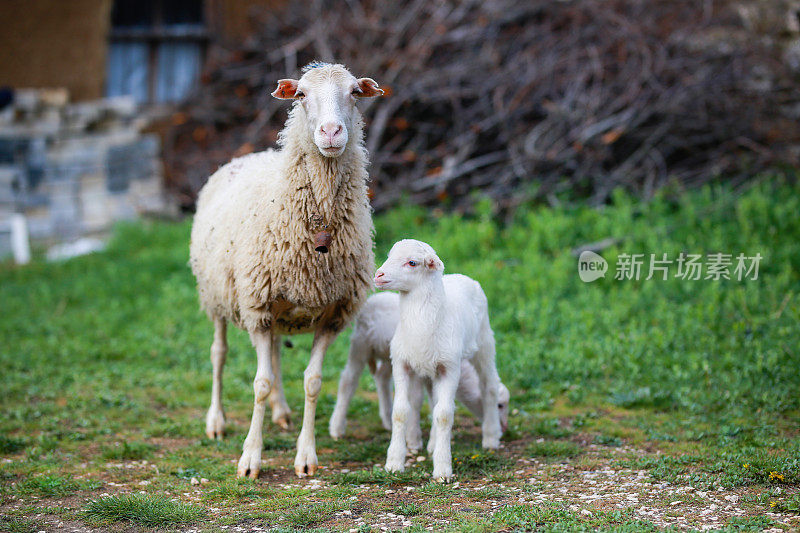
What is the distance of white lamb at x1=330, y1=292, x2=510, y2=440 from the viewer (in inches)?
217

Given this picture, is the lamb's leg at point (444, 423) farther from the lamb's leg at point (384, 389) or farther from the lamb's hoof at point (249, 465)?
the lamb's hoof at point (249, 465)

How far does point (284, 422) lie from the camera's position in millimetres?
6145

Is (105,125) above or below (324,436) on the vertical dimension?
above

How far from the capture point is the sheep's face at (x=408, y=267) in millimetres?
4762

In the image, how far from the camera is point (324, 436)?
587cm

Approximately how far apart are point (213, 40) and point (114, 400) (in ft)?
28.9

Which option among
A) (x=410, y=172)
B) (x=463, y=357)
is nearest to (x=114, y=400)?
(x=463, y=357)

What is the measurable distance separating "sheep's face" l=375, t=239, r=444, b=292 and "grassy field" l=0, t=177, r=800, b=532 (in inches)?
43.4

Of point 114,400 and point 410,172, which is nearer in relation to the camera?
point 114,400

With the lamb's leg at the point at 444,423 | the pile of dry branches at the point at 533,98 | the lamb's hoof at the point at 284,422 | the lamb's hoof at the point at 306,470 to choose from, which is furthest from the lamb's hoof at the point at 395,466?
the pile of dry branches at the point at 533,98

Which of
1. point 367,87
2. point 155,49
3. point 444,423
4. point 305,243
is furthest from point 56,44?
point 444,423

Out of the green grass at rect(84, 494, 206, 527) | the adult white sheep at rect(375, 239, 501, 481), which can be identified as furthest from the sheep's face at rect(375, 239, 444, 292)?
the green grass at rect(84, 494, 206, 527)

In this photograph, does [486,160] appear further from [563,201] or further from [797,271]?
[797,271]

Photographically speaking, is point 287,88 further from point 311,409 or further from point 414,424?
point 414,424
